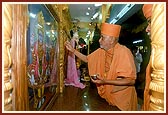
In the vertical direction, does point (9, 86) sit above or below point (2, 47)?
below

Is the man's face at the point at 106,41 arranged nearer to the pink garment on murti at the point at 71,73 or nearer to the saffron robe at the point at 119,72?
the saffron robe at the point at 119,72

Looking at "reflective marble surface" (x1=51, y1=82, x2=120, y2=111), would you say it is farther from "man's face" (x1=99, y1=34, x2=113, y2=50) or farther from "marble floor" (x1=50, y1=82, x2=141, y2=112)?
"man's face" (x1=99, y1=34, x2=113, y2=50)

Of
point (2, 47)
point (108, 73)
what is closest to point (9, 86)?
point (2, 47)

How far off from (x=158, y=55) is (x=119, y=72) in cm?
95

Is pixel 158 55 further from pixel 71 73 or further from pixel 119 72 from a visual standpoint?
pixel 71 73

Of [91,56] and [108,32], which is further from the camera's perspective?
[91,56]

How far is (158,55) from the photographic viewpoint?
2.84 ft

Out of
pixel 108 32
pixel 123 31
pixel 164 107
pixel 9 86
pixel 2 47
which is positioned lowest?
pixel 164 107

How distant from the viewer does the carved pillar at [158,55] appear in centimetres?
86

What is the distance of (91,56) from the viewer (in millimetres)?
2150

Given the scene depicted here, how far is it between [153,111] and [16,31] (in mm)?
754

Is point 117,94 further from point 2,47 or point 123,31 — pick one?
point 123,31

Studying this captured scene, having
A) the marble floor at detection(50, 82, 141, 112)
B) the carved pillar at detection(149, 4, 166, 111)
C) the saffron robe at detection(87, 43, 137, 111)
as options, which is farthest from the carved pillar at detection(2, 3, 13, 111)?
the saffron robe at detection(87, 43, 137, 111)

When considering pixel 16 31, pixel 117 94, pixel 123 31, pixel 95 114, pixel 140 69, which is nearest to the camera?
pixel 95 114
